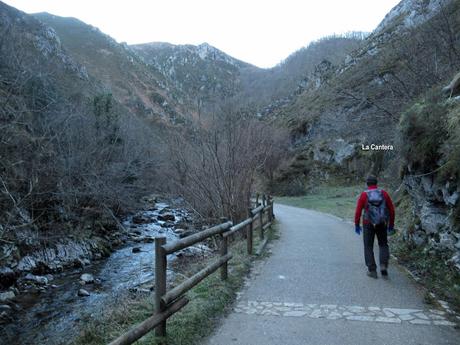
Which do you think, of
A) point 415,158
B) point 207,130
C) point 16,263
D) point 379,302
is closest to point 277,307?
point 379,302

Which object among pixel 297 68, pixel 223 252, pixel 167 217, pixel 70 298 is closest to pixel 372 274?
pixel 223 252

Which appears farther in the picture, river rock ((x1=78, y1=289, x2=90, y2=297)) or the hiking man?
river rock ((x1=78, y1=289, x2=90, y2=297))

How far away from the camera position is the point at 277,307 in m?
5.68

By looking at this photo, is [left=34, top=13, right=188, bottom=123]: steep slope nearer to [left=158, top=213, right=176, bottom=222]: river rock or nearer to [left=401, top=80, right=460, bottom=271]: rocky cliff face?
[left=158, top=213, right=176, bottom=222]: river rock

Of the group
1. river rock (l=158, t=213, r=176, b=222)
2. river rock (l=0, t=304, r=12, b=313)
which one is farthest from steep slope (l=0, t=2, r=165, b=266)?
river rock (l=158, t=213, r=176, b=222)

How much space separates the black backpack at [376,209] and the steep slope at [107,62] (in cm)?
7965

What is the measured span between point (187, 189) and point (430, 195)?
8.48 metres

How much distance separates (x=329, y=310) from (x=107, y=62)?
115 metres

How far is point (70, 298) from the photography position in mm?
10047

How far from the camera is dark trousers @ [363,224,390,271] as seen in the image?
283 inches

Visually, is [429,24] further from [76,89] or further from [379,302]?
[76,89]

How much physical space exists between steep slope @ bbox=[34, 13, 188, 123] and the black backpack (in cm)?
7965

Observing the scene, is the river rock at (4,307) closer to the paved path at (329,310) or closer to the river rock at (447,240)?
the paved path at (329,310)

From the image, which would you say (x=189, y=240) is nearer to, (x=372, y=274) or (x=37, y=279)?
(x=372, y=274)
